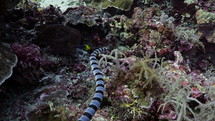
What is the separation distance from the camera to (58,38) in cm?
460

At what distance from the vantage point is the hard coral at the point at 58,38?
4531 mm

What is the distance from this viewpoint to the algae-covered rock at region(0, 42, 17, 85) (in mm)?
2824

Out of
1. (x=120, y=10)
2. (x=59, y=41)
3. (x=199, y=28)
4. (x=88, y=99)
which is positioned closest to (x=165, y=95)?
(x=88, y=99)

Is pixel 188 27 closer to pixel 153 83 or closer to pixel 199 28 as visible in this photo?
pixel 199 28

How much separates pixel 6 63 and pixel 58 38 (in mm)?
1727

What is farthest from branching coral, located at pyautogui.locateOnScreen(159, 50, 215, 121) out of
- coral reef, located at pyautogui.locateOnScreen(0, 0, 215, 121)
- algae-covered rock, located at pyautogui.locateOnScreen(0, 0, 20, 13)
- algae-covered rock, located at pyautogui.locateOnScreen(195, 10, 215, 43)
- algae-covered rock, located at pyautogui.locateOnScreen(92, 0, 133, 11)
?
algae-covered rock, located at pyautogui.locateOnScreen(92, 0, 133, 11)

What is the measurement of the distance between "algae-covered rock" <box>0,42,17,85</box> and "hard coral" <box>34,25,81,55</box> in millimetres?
1273

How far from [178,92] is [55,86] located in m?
2.35

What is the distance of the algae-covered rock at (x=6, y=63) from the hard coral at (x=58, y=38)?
1273 millimetres

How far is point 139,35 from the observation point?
230 inches

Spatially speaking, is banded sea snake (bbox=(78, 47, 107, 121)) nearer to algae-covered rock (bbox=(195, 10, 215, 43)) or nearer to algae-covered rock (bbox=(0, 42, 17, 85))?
algae-covered rock (bbox=(0, 42, 17, 85))

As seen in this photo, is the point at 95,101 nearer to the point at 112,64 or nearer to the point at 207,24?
the point at 112,64

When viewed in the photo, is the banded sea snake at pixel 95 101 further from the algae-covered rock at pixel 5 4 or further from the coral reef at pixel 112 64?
the algae-covered rock at pixel 5 4

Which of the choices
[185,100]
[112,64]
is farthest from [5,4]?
[185,100]
